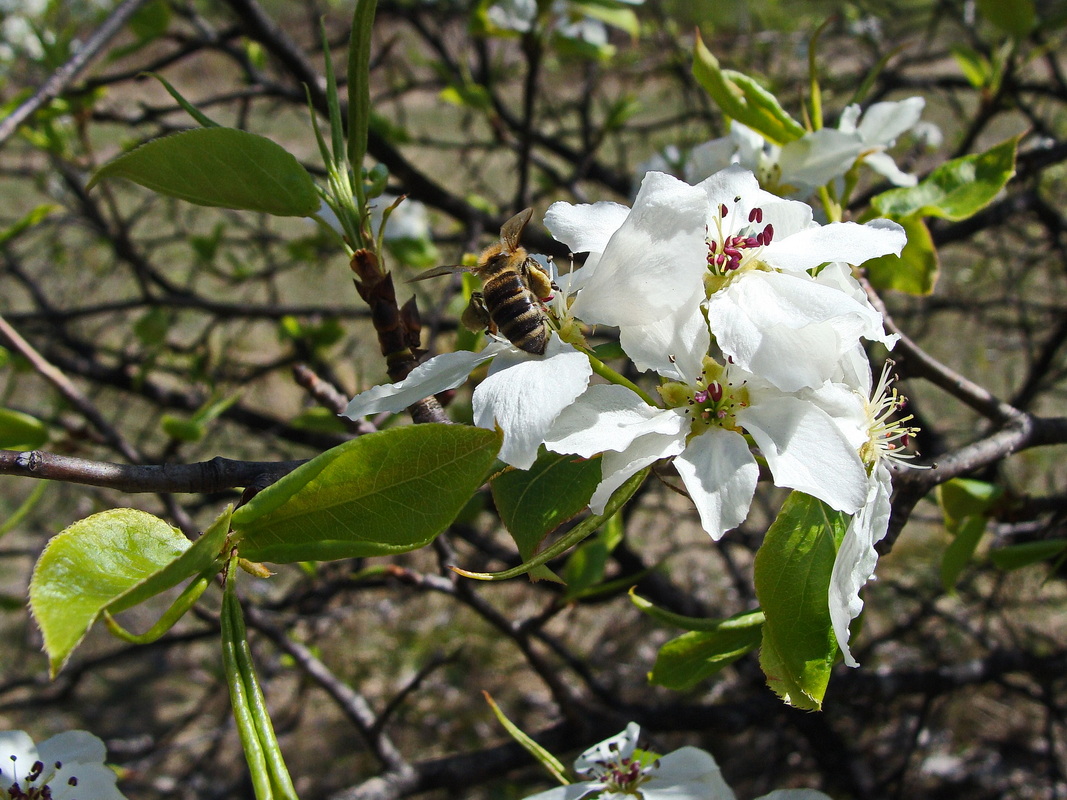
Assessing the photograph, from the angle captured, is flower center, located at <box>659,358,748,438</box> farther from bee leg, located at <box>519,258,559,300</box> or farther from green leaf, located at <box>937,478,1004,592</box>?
green leaf, located at <box>937,478,1004,592</box>

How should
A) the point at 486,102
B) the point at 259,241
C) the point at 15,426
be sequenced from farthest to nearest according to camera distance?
the point at 259,241 → the point at 486,102 → the point at 15,426

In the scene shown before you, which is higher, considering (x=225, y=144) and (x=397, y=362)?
(x=225, y=144)

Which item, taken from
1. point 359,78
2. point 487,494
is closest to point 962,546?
point 487,494

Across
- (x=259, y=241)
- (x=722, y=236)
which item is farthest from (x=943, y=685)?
(x=259, y=241)

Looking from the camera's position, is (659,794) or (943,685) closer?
(659,794)

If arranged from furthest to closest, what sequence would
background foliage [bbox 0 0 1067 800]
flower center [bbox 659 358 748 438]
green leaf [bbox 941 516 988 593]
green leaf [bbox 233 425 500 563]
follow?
background foliage [bbox 0 0 1067 800], green leaf [bbox 941 516 988 593], flower center [bbox 659 358 748 438], green leaf [bbox 233 425 500 563]

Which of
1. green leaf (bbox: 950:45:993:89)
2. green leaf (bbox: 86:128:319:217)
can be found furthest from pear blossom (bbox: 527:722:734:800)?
green leaf (bbox: 950:45:993:89)

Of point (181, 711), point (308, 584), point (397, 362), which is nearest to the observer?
point (397, 362)

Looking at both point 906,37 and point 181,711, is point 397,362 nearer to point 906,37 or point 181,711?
point 181,711
